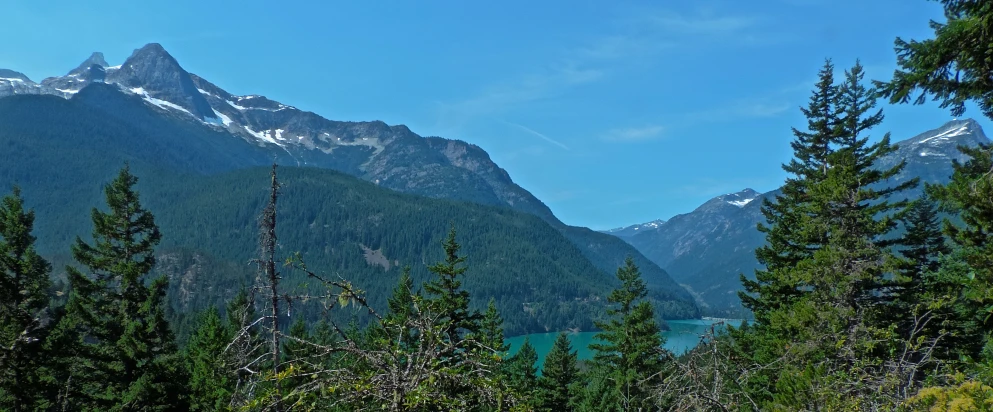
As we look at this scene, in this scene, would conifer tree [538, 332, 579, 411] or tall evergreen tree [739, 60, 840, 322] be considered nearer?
tall evergreen tree [739, 60, 840, 322]

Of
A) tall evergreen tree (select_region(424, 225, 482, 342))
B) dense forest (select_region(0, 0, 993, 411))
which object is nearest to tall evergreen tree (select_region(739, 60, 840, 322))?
dense forest (select_region(0, 0, 993, 411))

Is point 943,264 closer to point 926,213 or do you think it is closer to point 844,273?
point 926,213

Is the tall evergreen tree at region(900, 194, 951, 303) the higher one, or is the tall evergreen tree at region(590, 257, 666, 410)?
the tall evergreen tree at region(900, 194, 951, 303)

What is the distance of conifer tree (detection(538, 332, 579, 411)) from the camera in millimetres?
35000

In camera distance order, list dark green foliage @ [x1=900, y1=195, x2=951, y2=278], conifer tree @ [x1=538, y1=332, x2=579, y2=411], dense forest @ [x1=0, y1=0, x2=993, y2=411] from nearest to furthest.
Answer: dense forest @ [x1=0, y1=0, x2=993, y2=411] → dark green foliage @ [x1=900, y1=195, x2=951, y2=278] → conifer tree @ [x1=538, y1=332, x2=579, y2=411]

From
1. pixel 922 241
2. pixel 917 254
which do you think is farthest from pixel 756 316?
pixel 917 254

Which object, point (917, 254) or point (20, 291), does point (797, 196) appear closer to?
point (917, 254)

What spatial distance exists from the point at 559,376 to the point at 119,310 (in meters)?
23.8

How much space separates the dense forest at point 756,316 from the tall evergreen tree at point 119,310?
72 millimetres

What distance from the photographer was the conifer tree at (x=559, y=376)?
35.0 m

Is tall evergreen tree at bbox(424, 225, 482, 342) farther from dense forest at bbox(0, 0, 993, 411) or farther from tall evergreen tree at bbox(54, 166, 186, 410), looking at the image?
tall evergreen tree at bbox(54, 166, 186, 410)

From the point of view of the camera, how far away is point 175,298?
17200cm

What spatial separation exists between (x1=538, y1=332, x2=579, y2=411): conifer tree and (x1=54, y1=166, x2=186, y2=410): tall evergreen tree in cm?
2080

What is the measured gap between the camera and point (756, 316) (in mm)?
26297
